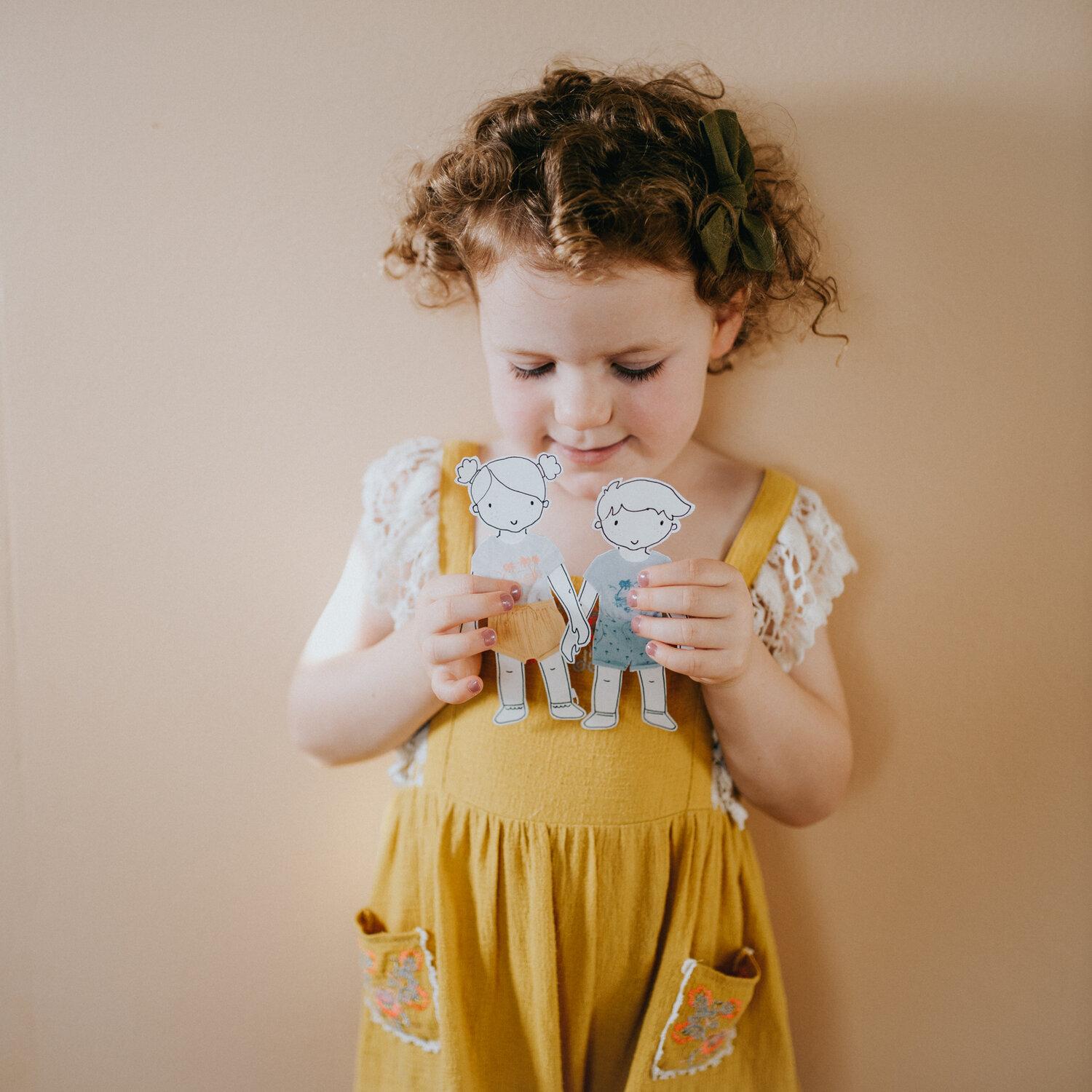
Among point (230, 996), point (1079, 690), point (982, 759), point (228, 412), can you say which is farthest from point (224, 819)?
point (1079, 690)

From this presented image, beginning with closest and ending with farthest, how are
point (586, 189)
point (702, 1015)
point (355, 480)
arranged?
point (586, 189)
point (702, 1015)
point (355, 480)

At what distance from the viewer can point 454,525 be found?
2.62ft

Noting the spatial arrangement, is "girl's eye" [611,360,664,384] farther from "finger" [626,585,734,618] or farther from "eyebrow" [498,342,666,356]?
"finger" [626,585,734,618]

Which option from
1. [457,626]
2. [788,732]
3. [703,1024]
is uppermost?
[457,626]

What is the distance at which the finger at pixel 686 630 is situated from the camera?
2.29 feet

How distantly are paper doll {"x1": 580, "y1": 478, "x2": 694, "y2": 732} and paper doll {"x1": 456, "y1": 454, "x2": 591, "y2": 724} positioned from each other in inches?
0.8

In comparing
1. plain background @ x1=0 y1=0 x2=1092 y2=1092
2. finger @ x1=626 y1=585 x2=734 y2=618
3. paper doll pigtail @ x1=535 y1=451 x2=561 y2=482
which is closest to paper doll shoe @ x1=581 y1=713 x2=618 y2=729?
finger @ x1=626 y1=585 x2=734 y2=618

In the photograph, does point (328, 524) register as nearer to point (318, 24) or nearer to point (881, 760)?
point (318, 24)

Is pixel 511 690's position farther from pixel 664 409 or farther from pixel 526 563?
pixel 664 409

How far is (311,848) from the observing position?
3.15 ft

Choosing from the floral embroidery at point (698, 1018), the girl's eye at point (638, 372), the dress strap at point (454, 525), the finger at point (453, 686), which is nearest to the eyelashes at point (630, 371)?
the girl's eye at point (638, 372)

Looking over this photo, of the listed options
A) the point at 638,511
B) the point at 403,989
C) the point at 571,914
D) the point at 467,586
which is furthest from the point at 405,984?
the point at 638,511

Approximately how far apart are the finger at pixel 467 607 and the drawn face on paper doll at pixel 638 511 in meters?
0.10

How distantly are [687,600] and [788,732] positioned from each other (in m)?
0.18
